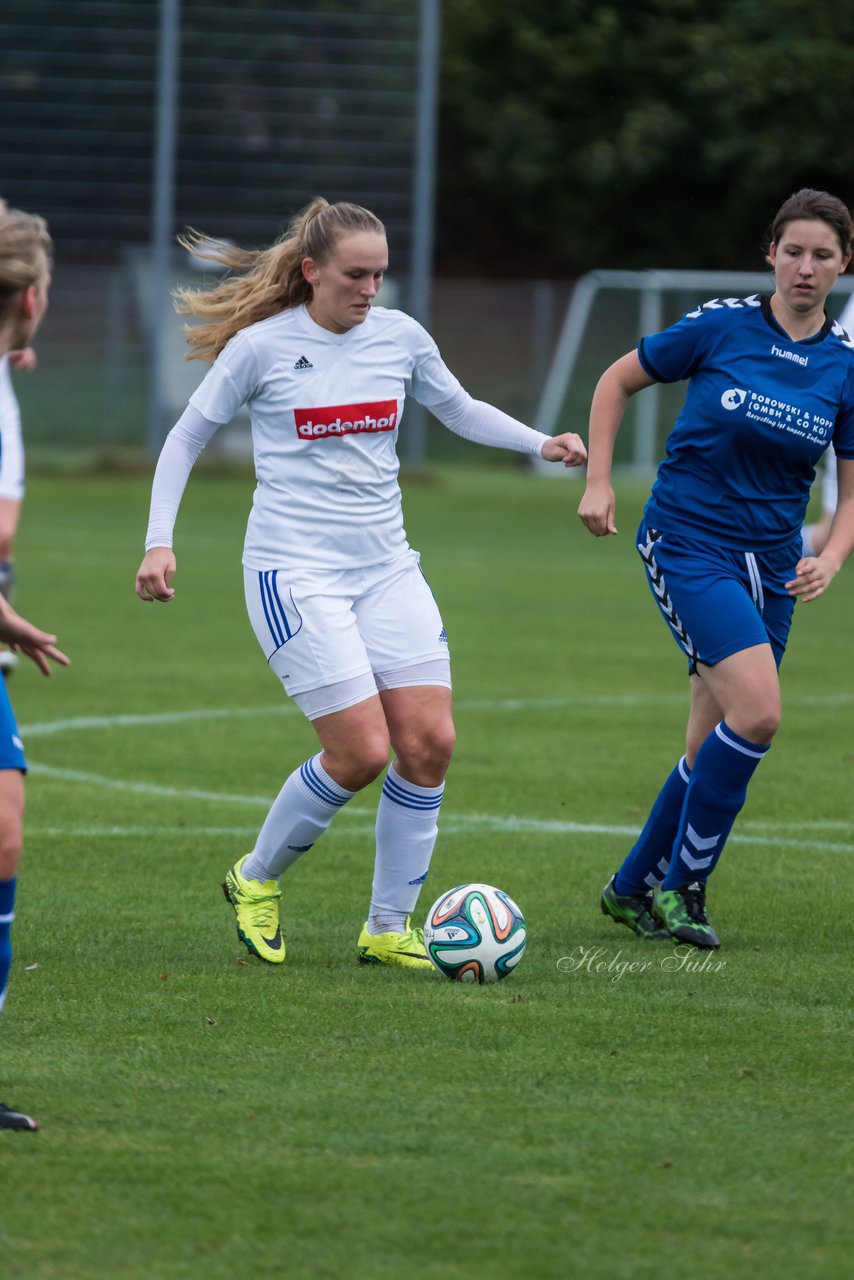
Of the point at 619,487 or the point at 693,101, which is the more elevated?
the point at 693,101

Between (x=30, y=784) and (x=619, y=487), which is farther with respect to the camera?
(x=619, y=487)

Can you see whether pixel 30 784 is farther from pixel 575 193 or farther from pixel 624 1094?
pixel 575 193

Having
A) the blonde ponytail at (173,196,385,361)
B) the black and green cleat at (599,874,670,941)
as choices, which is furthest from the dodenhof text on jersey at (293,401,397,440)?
the black and green cleat at (599,874,670,941)

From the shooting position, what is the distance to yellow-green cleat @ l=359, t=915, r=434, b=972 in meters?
5.75

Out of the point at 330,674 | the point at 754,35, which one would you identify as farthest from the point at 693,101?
the point at 330,674

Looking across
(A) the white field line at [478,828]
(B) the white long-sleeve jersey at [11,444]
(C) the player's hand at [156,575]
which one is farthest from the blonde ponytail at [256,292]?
(B) the white long-sleeve jersey at [11,444]

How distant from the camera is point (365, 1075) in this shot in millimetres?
4574

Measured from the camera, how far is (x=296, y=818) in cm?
576

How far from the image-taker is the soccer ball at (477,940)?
18.1 ft

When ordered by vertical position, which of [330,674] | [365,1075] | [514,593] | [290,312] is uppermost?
[290,312]

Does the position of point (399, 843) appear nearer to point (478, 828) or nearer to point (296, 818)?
point (296, 818)

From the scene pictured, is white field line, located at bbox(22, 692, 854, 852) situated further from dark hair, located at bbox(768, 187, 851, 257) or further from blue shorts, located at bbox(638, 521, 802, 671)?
dark hair, located at bbox(768, 187, 851, 257)

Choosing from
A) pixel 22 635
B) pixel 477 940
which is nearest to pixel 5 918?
pixel 22 635

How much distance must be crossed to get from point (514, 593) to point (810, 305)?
10975 mm
